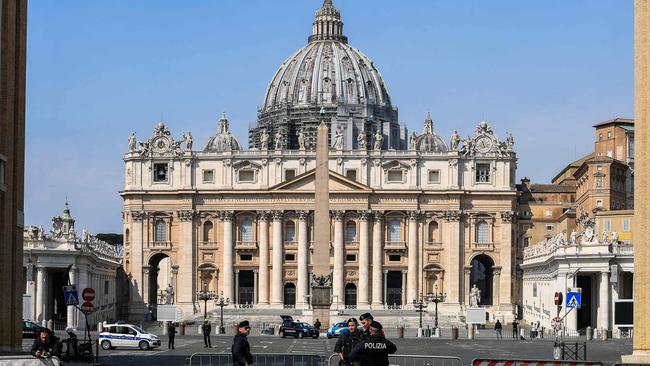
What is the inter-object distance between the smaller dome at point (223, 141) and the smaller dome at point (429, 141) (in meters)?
20.0

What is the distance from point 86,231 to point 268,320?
17260 mm

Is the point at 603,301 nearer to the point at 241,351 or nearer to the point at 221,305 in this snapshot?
the point at 221,305

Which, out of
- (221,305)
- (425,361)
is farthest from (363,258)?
(425,361)

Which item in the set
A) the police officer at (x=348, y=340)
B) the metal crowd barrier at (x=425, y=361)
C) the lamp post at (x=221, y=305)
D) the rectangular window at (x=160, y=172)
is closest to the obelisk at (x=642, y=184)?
the metal crowd barrier at (x=425, y=361)

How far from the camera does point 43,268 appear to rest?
367 ft

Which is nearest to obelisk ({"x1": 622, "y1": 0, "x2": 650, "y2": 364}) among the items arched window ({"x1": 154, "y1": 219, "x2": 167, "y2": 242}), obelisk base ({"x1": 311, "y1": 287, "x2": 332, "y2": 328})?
obelisk base ({"x1": 311, "y1": 287, "x2": 332, "y2": 328})

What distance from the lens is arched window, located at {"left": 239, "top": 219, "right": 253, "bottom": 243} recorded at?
146m

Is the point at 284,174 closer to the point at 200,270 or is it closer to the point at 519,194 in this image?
the point at 200,270

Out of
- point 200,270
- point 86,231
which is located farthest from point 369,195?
point 86,231

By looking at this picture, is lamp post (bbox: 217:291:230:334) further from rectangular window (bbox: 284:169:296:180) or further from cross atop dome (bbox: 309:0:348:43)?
cross atop dome (bbox: 309:0:348:43)

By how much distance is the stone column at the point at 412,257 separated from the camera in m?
143

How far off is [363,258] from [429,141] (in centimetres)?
2261

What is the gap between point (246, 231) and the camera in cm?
14600

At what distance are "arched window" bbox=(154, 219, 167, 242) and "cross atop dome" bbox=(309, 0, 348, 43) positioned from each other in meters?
55.0
